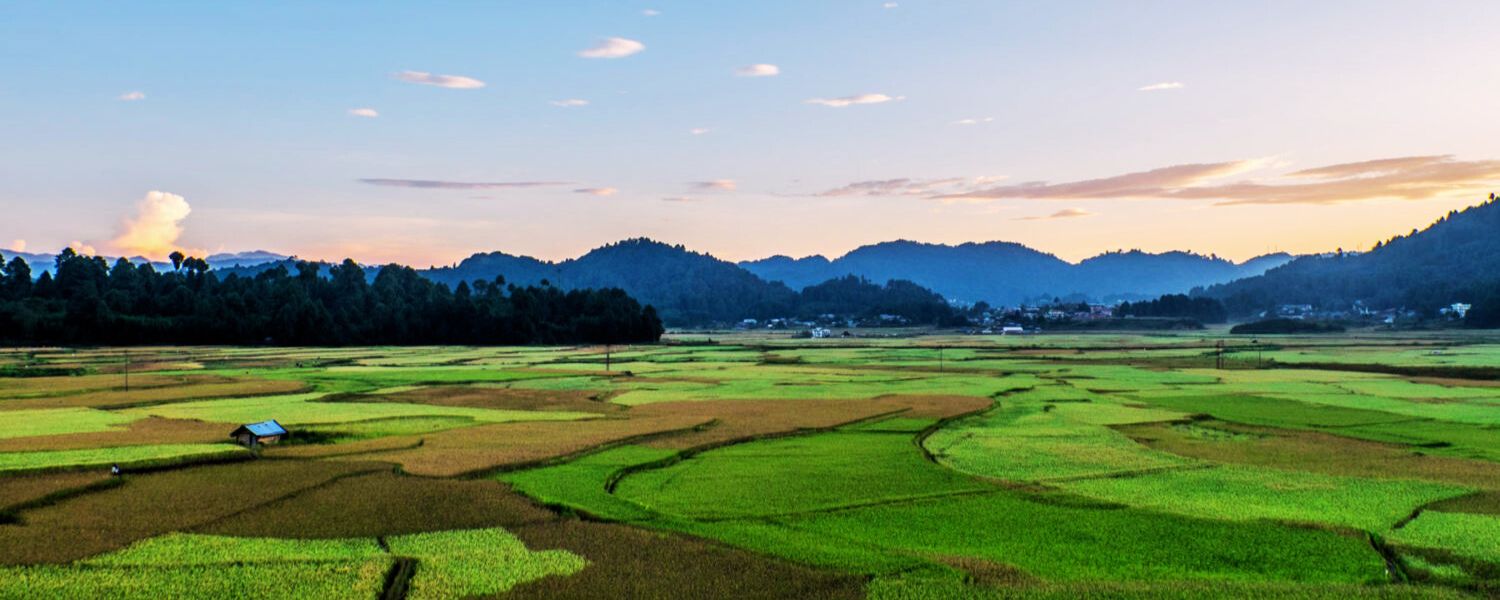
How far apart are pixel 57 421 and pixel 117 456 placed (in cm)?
1045

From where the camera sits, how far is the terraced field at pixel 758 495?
14.0 metres

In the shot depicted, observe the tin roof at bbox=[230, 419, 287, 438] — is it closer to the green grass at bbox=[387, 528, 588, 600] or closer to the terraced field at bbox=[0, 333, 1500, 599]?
the terraced field at bbox=[0, 333, 1500, 599]

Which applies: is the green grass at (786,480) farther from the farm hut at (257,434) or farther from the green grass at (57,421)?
the green grass at (57,421)

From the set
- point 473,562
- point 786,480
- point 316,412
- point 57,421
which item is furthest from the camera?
point 316,412

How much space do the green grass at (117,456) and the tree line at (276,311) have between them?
82297 mm

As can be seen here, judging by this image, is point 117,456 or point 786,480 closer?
point 786,480

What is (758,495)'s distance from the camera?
64.7ft

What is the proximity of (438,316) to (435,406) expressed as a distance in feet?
269

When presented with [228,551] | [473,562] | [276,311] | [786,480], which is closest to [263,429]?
[228,551]

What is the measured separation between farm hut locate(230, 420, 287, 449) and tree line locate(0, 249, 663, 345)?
82.1 m

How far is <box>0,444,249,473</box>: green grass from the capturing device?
22203mm

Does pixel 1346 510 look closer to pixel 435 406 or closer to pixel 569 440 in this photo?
pixel 569 440

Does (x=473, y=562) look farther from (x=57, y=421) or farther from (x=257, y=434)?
(x=57, y=421)

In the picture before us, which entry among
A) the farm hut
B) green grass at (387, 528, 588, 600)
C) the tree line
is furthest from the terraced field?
the tree line
